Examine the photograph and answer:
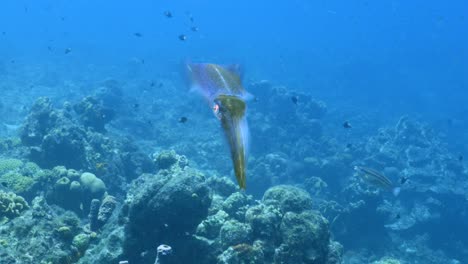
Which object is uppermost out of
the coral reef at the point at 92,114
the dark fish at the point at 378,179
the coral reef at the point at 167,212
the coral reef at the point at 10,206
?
the coral reef at the point at 92,114

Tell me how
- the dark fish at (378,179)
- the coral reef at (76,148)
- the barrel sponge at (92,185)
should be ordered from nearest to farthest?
1. the dark fish at (378,179)
2. the barrel sponge at (92,185)
3. the coral reef at (76,148)

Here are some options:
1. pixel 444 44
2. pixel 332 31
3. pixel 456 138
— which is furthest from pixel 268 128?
pixel 332 31

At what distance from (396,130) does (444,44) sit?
80.2 metres

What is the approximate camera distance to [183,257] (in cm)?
713

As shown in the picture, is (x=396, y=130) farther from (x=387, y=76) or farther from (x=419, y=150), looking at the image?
(x=387, y=76)

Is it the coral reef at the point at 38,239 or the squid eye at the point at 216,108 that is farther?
the coral reef at the point at 38,239

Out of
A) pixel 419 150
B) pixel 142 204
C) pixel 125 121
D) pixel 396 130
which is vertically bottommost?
pixel 142 204

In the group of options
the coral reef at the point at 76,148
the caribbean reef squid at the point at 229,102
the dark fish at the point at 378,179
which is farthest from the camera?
the coral reef at the point at 76,148

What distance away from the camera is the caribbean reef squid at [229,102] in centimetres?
161

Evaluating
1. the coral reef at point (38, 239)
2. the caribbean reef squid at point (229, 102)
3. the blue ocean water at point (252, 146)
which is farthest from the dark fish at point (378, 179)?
the caribbean reef squid at point (229, 102)

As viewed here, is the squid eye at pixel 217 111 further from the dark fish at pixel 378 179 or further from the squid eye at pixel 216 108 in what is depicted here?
the dark fish at pixel 378 179

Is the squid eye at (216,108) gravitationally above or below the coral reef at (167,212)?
below

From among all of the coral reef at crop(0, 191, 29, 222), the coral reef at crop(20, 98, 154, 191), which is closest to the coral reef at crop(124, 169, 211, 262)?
the coral reef at crop(0, 191, 29, 222)

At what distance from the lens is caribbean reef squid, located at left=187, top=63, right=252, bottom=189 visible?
161cm
